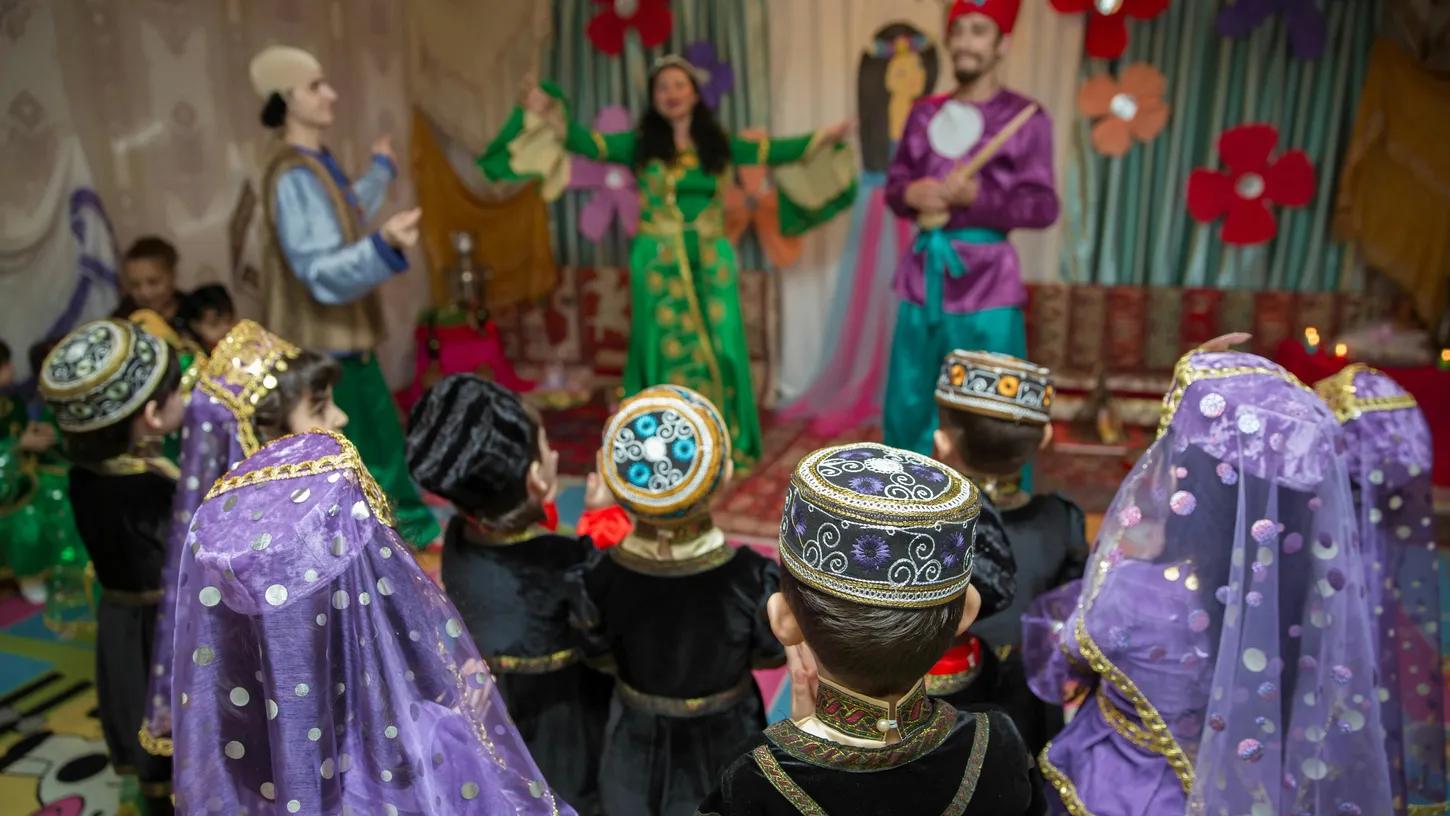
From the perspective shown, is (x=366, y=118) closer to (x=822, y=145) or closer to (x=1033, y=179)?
(x=822, y=145)

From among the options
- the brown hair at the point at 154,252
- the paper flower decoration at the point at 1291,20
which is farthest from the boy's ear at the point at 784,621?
the paper flower decoration at the point at 1291,20

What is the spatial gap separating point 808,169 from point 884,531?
3626 millimetres

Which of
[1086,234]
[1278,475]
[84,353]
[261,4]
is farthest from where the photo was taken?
[1086,234]

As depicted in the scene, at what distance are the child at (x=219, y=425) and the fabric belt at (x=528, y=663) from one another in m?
0.54

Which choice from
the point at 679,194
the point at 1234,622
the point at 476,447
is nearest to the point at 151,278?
the point at 679,194

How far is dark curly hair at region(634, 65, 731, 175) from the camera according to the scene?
13.2 ft

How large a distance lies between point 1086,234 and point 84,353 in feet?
14.4

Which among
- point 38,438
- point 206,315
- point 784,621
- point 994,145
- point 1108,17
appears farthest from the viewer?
point 1108,17

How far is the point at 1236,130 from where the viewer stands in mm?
4625

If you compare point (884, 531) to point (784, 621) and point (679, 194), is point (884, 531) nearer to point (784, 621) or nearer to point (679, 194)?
point (784, 621)

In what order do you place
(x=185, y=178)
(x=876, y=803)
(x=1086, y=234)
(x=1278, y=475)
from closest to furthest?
1. (x=876, y=803)
2. (x=1278, y=475)
3. (x=185, y=178)
4. (x=1086, y=234)

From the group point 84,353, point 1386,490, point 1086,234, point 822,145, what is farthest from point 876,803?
point 1086,234

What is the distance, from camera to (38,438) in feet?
9.88

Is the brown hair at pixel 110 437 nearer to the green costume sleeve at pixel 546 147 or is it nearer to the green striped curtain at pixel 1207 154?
the green costume sleeve at pixel 546 147
